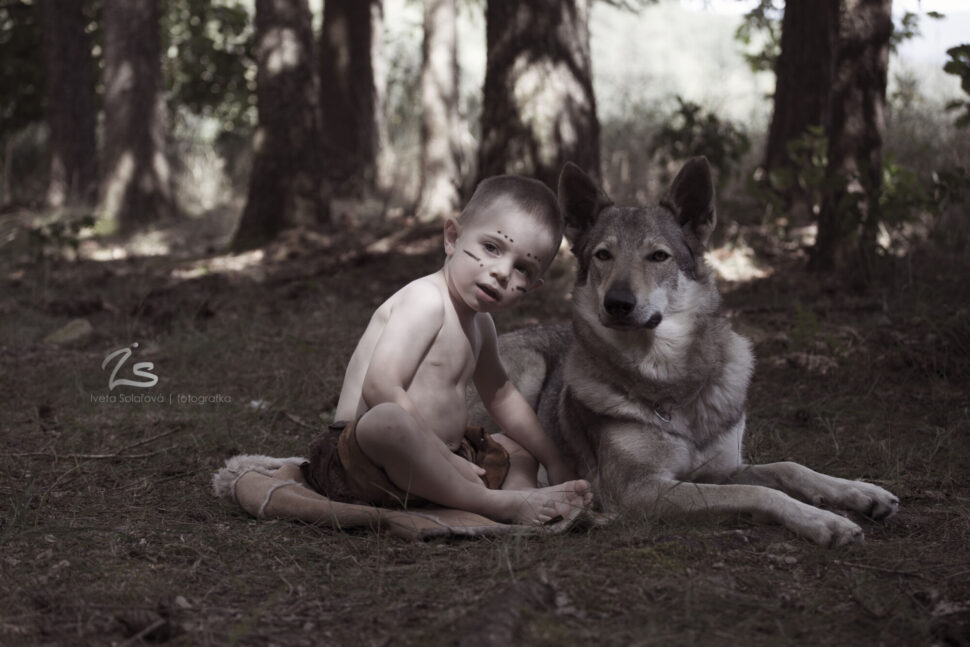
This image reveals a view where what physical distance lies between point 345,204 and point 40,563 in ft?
32.3

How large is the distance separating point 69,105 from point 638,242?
524 inches

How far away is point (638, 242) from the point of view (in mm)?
3775

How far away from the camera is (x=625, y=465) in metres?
3.66

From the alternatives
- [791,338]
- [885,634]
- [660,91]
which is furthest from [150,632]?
[660,91]

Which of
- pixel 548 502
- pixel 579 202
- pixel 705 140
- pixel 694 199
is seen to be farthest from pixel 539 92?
pixel 548 502

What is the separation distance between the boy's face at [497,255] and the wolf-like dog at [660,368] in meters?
0.36

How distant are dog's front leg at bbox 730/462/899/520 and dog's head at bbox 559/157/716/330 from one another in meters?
0.82

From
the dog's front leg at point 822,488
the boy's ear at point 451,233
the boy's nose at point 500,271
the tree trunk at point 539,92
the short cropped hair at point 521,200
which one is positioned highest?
the tree trunk at point 539,92

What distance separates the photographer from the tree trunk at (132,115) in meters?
12.5

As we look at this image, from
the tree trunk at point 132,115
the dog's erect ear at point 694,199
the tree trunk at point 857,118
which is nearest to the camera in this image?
the dog's erect ear at point 694,199

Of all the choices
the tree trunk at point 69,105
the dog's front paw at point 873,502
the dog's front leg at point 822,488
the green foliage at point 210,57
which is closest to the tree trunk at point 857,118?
Answer: the dog's front leg at point 822,488

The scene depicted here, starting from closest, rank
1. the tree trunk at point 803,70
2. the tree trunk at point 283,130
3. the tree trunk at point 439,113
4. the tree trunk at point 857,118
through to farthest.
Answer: the tree trunk at point 857,118
the tree trunk at point 803,70
the tree trunk at point 283,130
the tree trunk at point 439,113

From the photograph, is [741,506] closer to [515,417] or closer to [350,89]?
[515,417]

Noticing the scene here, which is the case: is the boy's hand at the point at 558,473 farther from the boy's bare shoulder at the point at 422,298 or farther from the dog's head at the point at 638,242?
the boy's bare shoulder at the point at 422,298
